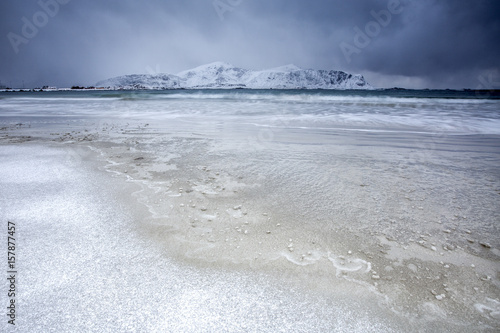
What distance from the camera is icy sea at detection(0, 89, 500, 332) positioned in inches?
61.4

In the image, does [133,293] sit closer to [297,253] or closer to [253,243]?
[253,243]

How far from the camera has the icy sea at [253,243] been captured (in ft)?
5.11

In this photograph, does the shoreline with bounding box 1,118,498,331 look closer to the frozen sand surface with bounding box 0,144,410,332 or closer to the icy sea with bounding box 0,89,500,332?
the icy sea with bounding box 0,89,500,332

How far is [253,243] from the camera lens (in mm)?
2279

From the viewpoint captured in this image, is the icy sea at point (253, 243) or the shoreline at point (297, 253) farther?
the shoreline at point (297, 253)

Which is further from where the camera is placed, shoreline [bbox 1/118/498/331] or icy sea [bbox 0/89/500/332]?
shoreline [bbox 1/118/498/331]

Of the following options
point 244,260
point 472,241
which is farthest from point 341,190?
point 244,260

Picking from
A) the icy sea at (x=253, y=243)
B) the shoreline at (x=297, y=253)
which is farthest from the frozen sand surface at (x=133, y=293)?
the shoreline at (x=297, y=253)

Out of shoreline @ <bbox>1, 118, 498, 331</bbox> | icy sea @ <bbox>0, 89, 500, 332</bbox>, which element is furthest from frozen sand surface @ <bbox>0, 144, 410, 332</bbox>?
shoreline @ <bbox>1, 118, 498, 331</bbox>

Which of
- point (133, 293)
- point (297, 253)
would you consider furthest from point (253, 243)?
point (133, 293)

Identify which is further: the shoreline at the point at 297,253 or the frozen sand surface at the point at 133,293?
the shoreline at the point at 297,253

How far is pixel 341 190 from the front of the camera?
11.1ft

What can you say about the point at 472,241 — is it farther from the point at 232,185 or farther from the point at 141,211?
the point at 141,211

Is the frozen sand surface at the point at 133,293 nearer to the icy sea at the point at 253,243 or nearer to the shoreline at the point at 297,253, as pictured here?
the icy sea at the point at 253,243
